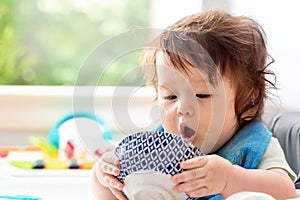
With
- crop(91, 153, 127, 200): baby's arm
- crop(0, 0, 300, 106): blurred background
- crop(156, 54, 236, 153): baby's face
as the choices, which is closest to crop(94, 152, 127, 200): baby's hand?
crop(91, 153, 127, 200): baby's arm

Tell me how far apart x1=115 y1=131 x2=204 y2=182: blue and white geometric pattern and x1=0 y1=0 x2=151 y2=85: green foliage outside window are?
108 centimetres

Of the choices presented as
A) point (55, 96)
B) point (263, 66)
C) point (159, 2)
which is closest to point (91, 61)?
point (263, 66)

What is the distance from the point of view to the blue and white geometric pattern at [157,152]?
826mm

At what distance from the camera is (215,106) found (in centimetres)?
97

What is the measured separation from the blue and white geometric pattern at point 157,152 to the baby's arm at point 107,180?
0.04 meters

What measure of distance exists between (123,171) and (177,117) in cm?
15

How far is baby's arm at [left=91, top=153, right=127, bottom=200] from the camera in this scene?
88cm

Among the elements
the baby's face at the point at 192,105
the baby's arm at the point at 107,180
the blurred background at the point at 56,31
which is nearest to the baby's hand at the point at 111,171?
the baby's arm at the point at 107,180

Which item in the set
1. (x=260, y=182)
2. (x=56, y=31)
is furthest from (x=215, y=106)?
(x=56, y=31)

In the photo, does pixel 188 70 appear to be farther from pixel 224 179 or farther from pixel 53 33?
pixel 53 33

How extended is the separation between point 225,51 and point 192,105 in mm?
138

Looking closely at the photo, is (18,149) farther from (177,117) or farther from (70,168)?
(177,117)

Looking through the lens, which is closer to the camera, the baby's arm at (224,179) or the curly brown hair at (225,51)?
the baby's arm at (224,179)

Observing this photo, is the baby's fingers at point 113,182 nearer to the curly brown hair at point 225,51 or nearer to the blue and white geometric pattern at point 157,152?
the blue and white geometric pattern at point 157,152
